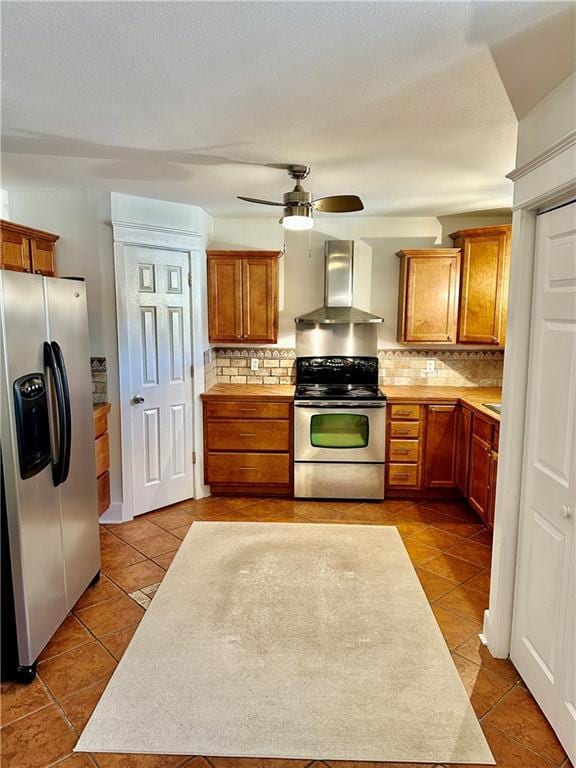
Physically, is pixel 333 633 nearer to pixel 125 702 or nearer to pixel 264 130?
pixel 125 702

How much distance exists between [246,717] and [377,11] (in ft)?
8.20

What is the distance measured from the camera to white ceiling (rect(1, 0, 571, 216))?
4.68 feet

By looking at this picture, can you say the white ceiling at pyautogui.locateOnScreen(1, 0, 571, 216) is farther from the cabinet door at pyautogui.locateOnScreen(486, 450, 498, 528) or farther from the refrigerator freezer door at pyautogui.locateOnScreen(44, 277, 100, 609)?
the cabinet door at pyautogui.locateOnScreen(486, 450, 498, 528)

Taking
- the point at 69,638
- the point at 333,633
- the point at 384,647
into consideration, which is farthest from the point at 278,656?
→ the point at 69,638

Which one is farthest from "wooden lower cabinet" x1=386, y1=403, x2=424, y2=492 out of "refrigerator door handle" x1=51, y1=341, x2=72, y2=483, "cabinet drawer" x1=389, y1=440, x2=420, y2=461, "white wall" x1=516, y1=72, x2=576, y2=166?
"refrigerator door handle" x1=51, y1=341, x2=72, y2=483

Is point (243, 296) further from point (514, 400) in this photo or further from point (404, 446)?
point (514, 400)

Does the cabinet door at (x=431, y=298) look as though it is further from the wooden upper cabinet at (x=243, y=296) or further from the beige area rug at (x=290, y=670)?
the beige area rug at (x=290, y=670)

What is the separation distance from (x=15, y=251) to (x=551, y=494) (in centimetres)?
325

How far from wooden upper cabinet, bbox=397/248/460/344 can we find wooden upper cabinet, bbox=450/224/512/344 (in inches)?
3.4

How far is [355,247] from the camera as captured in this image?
15.2 ft

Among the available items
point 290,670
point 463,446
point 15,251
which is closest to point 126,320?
point 15,251

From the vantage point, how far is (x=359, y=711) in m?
1.97

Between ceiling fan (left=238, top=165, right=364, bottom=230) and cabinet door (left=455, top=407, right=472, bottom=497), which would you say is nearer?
ceiling fan (left=238, top=165, right=364, bottom=230)

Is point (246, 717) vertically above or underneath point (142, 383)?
underneath
